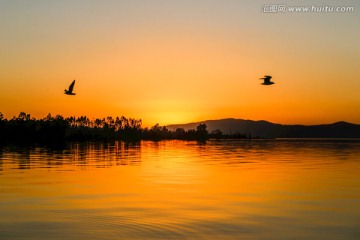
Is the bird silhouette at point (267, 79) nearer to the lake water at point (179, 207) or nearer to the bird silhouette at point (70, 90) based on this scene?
the lake water at point (179, 207)

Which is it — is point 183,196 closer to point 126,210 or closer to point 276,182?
point 126,210

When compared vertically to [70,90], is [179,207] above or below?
below

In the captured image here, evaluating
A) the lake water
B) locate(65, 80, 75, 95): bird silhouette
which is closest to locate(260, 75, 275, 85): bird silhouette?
the lake water

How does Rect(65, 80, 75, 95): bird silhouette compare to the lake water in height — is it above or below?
above

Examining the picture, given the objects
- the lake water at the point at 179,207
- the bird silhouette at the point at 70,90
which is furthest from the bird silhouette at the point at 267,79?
the bird silhouette at the point at 70,90

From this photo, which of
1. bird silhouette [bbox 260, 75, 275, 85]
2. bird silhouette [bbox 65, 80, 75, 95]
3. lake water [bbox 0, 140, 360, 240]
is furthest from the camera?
bird silhouette [bbox 65, 80, 75, 95]

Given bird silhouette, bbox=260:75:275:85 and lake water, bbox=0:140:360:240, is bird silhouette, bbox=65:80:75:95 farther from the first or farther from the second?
bird silhouette, bbox=260:75:275:85

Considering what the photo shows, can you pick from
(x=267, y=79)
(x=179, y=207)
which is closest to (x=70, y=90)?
(x=267, y=79)

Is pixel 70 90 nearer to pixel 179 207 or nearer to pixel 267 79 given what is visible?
pixel 267 79

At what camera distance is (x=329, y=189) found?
38.8 meters

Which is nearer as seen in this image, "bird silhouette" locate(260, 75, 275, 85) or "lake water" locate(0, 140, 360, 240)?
"lake water" locate(0, 140, 360, 240)

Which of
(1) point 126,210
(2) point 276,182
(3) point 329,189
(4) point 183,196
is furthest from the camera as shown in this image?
(2) point 276,182

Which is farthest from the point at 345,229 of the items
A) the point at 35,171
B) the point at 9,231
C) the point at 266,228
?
the point at 35,171

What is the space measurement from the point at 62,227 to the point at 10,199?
11025 mm
